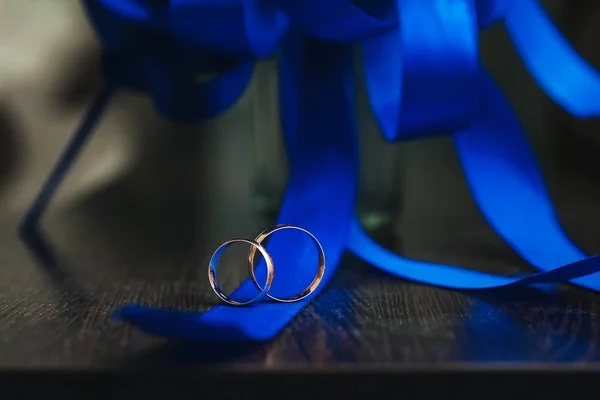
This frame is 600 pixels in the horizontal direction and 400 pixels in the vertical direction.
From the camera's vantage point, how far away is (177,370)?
0.22m

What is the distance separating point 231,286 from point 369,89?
143 millimetres

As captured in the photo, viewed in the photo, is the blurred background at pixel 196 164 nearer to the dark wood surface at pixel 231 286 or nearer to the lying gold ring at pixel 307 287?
the dark wood surface at pixel 231 286

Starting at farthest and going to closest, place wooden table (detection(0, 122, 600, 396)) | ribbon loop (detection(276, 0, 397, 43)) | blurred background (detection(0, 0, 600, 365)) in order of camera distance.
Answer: blurred background (detection(0, 0, 600, 365)) < ribbon loop (detection(276, 0, 397, 43)) < wooden table (detection(0, 122, 600, 396))

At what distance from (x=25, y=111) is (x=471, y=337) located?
407mm

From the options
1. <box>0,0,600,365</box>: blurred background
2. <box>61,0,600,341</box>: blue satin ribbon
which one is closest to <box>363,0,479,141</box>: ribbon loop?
<box>61,0,600,341</box>: blue satin ribbon

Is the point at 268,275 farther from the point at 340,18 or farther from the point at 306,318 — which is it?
the point at 340,18

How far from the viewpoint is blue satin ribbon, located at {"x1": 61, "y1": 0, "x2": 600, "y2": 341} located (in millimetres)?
310

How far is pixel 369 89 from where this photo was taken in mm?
410

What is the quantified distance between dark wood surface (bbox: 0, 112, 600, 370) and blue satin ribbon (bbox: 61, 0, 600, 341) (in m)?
0.02

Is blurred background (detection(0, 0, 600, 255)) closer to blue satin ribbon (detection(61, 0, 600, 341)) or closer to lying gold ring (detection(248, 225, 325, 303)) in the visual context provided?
blue satin ribbon (detection(61, 0, 600, 341))

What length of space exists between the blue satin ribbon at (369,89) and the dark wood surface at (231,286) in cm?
2

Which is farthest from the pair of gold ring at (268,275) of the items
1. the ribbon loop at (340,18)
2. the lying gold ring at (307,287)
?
the ribbon loop at (340,18)

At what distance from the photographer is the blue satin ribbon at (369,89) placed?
31 centimetres

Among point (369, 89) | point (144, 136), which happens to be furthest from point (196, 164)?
point (369, 89)
